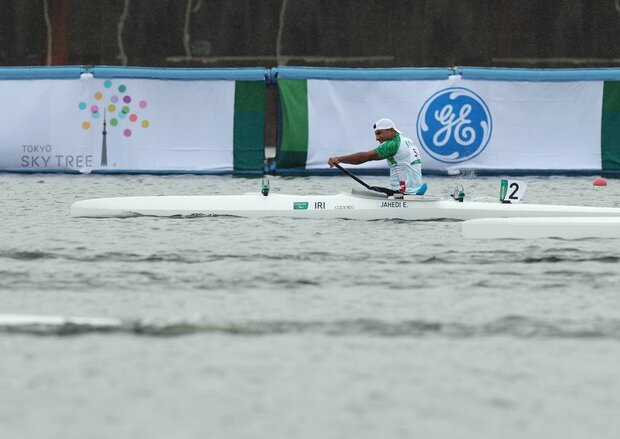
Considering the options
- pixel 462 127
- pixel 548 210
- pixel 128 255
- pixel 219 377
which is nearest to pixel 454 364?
pixel 219 377

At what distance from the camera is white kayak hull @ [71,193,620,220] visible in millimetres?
15289

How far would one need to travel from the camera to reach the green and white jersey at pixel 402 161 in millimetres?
15789

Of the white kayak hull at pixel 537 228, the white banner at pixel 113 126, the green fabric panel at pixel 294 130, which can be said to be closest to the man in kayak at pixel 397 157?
the white kayak hull at pixel 537 228

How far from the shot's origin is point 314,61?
2777 centimetres

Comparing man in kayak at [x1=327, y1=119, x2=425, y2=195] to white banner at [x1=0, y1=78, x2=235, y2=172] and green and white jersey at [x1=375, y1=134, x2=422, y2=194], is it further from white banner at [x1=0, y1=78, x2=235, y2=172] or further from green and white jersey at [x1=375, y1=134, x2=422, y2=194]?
white banner at [x1=0, y1=78, x2=235, y2=172]

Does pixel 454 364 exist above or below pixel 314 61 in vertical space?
below

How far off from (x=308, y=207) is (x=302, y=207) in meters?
0.06

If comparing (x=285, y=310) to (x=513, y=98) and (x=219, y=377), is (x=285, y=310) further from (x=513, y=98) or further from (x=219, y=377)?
(x=513, y=98)

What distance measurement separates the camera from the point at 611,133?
21188mm

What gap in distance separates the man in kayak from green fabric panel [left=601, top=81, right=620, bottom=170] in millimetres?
6061

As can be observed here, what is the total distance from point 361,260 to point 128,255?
1.96 metres

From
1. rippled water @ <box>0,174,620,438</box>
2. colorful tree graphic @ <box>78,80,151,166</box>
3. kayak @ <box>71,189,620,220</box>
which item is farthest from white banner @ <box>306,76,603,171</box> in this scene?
rippled water @ <box>0,174,620,438</box>

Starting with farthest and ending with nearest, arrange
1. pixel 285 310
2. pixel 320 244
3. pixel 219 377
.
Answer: pixel 320 244, pixel 285 310, pixel 219 377

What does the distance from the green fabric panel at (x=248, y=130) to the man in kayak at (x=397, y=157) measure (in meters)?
5.34
